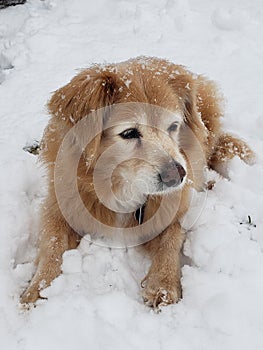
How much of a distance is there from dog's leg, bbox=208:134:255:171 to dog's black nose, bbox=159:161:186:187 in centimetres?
130

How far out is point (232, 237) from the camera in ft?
11.4

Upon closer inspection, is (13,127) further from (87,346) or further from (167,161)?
(87,346)

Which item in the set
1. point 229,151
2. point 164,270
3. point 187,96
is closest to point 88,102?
point 187,96

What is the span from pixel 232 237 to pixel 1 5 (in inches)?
236

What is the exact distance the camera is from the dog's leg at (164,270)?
317 centimetres

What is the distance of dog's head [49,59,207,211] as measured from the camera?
321cm

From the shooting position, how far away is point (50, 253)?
3.41 meters

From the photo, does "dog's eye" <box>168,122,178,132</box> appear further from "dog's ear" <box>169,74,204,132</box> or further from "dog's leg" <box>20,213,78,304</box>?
"dog's leg" <box>20,213,78,304</box>

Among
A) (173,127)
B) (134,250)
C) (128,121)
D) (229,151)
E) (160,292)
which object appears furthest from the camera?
(229,151)

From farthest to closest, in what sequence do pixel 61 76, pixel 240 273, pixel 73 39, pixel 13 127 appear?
pixel 73 39, pixel 61 76, pixel 13 127, pixel 240 273

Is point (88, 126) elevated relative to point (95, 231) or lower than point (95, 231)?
elevated

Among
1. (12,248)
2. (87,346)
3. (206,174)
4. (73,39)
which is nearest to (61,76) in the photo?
(73,39)

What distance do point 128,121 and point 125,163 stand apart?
31 centimetres

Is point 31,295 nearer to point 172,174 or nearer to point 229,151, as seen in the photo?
point 172,174
